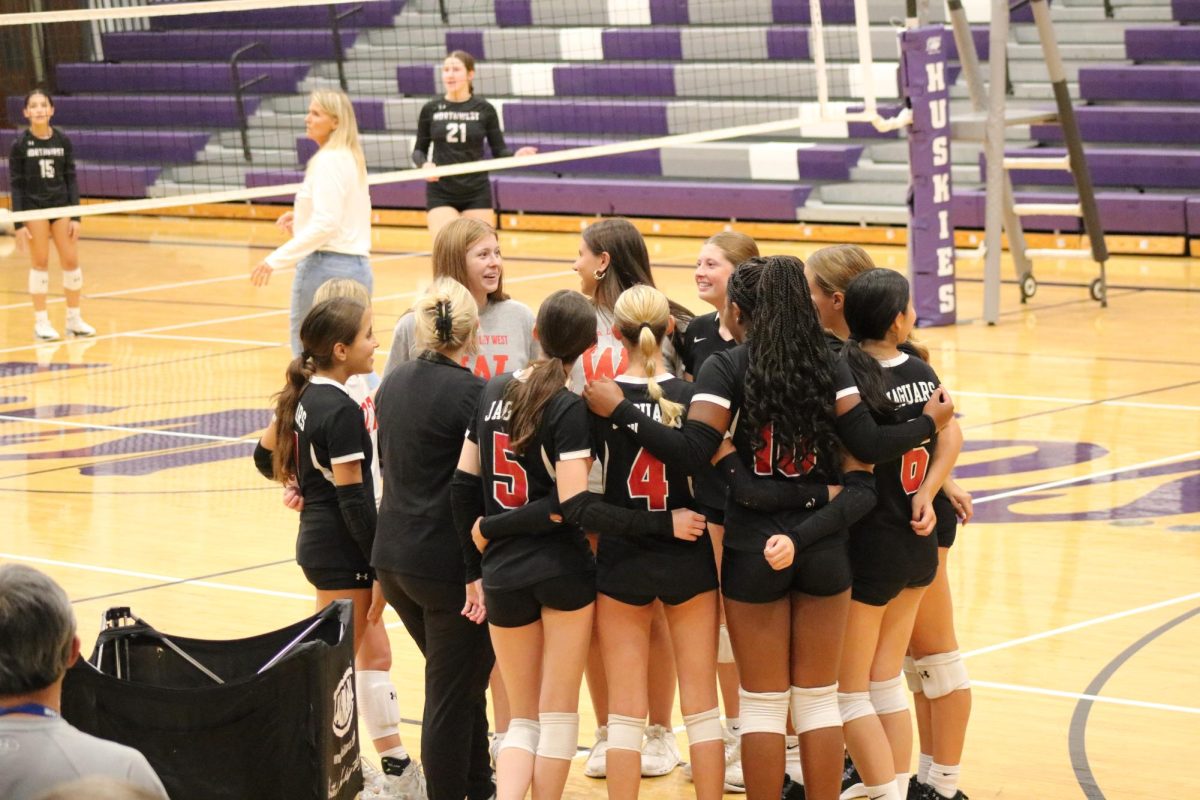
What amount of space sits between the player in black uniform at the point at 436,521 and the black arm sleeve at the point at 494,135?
7.76 m

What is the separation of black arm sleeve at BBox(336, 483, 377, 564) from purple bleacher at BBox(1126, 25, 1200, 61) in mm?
13323

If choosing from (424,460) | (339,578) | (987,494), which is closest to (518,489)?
(424,460)

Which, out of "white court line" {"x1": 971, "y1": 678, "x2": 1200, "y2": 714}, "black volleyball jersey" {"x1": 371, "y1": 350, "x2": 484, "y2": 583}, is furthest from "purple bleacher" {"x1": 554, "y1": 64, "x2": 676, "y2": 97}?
"black volleyball jersey" {"x1": 371, "y1": 350, "x2": 484, "y2": 583}

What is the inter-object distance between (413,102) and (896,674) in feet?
52.0

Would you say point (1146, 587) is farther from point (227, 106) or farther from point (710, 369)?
point (227, 106)

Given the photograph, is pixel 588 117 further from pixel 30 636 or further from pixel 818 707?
pixel 30 636

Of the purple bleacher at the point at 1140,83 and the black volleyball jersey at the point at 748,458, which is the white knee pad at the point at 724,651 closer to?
the black volleyball jersey at the point at 748,458

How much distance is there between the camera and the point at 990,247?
40.3 feet

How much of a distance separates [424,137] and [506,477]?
8.54 m

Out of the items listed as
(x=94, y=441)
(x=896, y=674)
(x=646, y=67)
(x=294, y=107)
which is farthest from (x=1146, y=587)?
(x=294, y=107)

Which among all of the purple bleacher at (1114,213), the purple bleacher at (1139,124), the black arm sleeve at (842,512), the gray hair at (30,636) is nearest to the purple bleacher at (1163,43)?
the purple bleacher at (1139,124)

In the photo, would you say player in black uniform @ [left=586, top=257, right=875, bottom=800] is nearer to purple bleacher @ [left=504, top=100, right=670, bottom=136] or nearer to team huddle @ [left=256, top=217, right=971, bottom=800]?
team huddle @ [left=256, top=217, right=971, bottom=800]

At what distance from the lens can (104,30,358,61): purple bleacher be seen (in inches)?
818

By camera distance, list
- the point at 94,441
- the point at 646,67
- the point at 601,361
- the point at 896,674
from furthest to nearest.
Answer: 1. the point at 646,67
2. the point at 94,441
3. the point at 601,361
4. the point at 896,674
